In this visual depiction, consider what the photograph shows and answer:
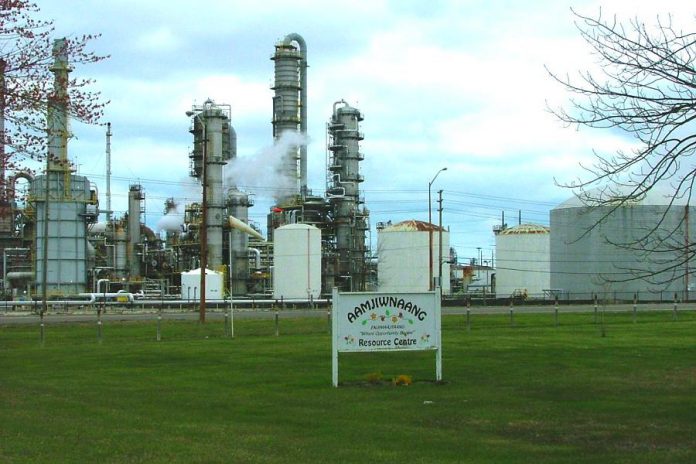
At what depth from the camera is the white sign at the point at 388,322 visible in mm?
17766

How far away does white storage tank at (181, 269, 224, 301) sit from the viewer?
254 feet

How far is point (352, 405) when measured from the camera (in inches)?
590

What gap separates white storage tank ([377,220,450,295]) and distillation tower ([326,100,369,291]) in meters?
2.07

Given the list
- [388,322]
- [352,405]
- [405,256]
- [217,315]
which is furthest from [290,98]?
[352,405]

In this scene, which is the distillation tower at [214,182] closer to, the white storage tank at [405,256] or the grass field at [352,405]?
the white storage tank at [405,256]

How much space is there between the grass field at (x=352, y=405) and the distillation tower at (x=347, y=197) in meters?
60.3

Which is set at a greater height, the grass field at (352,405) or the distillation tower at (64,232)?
the distillation tower at (64,232)

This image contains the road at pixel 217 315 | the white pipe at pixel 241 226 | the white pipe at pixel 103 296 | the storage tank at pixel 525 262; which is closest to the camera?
the road at pixel 217 315

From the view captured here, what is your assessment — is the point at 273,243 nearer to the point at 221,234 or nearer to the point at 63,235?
the point at 221,234

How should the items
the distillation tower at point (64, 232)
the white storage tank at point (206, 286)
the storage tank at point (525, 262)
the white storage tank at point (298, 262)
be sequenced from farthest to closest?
the storage tank at point (525, 262) < the white storage tank at point (298, 262) < the distillation tower at point (64, 232) < the white storage tank at point (206, 286)

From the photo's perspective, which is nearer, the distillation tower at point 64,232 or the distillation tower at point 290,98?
the distillation tower at point 64,232

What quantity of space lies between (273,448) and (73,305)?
220 ft

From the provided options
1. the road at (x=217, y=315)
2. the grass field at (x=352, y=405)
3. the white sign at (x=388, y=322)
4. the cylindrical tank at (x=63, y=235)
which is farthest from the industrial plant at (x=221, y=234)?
the white sign at (x=388, y=322)

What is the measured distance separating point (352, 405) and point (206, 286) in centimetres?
6392
